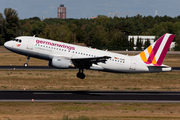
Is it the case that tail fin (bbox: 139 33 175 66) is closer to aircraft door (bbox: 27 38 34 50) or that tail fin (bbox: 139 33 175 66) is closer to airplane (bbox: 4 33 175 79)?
airplane (bbox: 4 33 175 79)

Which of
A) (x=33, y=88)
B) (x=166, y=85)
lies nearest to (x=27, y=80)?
(x=33, y=88)

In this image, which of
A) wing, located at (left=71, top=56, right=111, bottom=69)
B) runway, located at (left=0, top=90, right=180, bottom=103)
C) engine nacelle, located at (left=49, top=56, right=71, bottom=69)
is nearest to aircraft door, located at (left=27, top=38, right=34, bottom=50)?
engine nacelle, located at (left=49, top=56, right=71, bottom=69)

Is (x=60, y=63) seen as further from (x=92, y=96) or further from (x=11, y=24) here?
(x=11, y=24)

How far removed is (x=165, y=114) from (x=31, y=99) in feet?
49.8

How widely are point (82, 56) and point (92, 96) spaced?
6341 mm

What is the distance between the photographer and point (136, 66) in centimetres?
4528

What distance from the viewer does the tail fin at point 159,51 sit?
45.1 m

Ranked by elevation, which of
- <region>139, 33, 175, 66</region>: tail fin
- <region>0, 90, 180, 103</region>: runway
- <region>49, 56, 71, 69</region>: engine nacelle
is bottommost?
<region>0, 90, 180, 103</region>: runway

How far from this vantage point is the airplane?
1642 inches

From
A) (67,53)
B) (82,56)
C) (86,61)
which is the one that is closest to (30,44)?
(67,53)

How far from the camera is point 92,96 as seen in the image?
130 feet

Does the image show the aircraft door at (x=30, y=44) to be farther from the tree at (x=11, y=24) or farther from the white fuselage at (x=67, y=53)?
the tree at (x=11, y=24)

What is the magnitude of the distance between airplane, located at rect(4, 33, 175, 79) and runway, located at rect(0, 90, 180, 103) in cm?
347

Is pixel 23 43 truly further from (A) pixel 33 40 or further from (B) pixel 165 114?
(B) pixel 165 114
